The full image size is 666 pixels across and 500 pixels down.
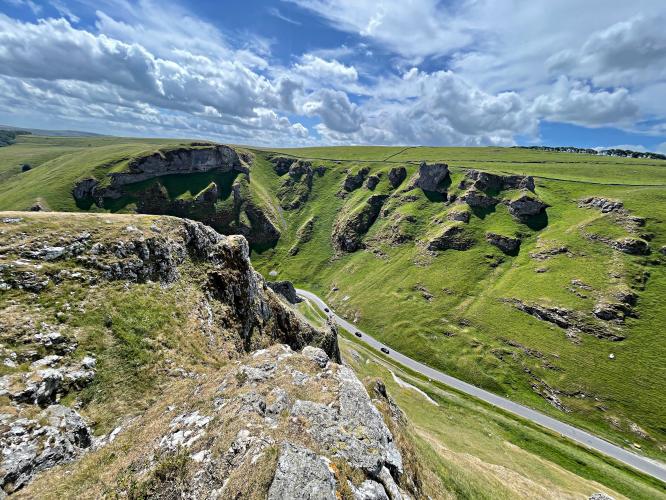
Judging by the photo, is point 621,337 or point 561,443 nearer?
point 561,443

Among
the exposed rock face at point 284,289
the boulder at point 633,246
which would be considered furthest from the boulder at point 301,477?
the boulder at point 633,246

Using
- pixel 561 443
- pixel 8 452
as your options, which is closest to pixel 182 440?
pixel 8 452

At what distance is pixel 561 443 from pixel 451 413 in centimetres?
2732

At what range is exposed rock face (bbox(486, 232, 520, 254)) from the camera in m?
160

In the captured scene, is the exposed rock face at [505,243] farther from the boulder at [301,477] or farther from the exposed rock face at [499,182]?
the boulder at [301,477]

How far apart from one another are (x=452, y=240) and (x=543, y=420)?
9854cm

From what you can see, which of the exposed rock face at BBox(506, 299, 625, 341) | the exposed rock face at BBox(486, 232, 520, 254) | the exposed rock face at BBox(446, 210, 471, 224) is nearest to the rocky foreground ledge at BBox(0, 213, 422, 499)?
the exposed rock face at BBox(506, 299, 625, 341)

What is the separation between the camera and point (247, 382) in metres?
19.7

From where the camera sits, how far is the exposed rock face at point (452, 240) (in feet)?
559

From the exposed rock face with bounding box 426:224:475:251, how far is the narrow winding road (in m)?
69.0

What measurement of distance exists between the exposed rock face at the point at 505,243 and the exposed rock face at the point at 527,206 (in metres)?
21.5

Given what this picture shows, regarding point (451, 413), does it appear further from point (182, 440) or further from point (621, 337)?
point (182, 440)

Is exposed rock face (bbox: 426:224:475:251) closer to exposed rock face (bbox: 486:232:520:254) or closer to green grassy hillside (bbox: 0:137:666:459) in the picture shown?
green grassy hillside (bbox: 0:137:666:459)

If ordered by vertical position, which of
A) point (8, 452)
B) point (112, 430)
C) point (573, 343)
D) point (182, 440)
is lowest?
point (573, 343)
